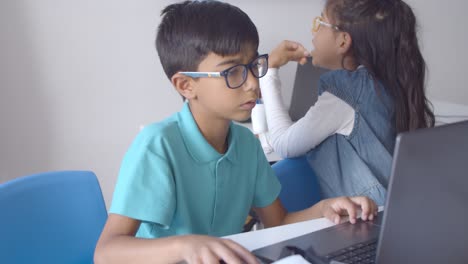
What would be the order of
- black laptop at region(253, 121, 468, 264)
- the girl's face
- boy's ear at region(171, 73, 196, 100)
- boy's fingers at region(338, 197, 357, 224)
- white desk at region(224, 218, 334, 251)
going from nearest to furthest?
black laptop at region(253, 121, 468, 264)
white desk at region(224, 218, 334, 251)
boy's fingers at region(338, 197, 357, 224)
boy's ear at region(171, 73, 196, 100)
the girl's face

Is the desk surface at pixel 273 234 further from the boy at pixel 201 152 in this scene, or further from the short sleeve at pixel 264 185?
the short sleeve at pixel 264 185

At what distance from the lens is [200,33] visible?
1.01 m

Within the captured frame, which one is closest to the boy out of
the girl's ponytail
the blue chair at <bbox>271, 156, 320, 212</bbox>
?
the blue chair at <bbox>271, 156, 320, 212</bbox>

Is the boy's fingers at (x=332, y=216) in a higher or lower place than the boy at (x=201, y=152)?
lower

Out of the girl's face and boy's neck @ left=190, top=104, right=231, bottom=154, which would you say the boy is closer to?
boy's neck @ left=190, top=104, right=231, bottom=154

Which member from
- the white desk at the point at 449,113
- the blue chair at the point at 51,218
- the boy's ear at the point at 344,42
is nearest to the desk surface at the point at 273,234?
the blue chair at the point at 51,218

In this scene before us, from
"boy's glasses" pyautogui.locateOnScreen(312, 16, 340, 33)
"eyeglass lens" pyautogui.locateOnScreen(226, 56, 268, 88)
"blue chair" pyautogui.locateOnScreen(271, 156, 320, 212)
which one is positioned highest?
"boy's glasses" pyautogui.locateOnScreen(312, 16, 340, 33)

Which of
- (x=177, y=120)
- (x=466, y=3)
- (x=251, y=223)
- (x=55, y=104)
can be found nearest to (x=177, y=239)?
(x=177, y=120)

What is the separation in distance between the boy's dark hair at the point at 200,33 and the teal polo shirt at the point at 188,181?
0.12 metres

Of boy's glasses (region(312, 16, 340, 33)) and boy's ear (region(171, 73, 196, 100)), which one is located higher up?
boy's glasses (region(312, 16, 340, 33))

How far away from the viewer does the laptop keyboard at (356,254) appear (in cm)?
75

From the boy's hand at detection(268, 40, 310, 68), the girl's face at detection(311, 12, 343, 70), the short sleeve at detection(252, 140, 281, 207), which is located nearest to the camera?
the short sleeve at detection(252, 140, 281, 207)

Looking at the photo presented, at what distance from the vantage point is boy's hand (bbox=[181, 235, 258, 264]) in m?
0.67

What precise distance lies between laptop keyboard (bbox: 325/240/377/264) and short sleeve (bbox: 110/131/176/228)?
328 millimetres
